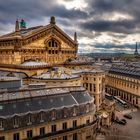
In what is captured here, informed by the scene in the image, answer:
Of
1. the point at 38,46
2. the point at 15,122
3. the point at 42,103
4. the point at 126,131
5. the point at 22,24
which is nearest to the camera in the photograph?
the point at 15,122

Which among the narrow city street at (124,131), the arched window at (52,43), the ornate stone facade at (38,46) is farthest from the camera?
the arched window at (52,43)

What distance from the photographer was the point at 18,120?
54.8 meters

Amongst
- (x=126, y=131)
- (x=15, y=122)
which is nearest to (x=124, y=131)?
(x=126, y=131)

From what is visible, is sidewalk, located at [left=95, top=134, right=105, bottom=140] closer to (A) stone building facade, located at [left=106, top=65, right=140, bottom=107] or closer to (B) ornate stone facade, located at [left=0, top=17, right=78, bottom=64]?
(B) ornate stone facade, located at [left=0, top=17, right=78, bottom=64]

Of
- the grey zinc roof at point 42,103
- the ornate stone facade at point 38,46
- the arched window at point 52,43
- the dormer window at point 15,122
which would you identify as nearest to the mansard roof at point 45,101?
the grey zinc roof at point 42,103

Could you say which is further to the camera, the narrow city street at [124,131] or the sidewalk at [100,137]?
the narrow city street at [124,131]

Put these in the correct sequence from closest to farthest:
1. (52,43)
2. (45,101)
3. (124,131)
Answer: (45,101), (124,131), (52,43)

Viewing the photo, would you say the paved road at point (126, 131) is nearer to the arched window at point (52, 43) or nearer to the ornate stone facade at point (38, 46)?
the ornate stone facade at point (38, 46)

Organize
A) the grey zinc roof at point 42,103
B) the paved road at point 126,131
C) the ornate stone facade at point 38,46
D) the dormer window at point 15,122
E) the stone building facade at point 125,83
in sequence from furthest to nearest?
1. the stone building facade at point 125,83
2. the ornate stone facade at point 38,46
3. the paved road at point 126,131
4. the grey zinc roof at point 42,103
5. the dormer window at point 15,122

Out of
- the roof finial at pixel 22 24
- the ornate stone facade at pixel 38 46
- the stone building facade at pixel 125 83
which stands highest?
the roof finial at pixel 22 24

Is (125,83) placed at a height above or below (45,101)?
below

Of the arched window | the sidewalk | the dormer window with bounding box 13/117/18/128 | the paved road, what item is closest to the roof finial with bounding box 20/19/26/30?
the arched window

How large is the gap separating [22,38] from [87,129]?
146 feet

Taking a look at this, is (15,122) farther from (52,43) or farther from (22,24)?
(22,24)
